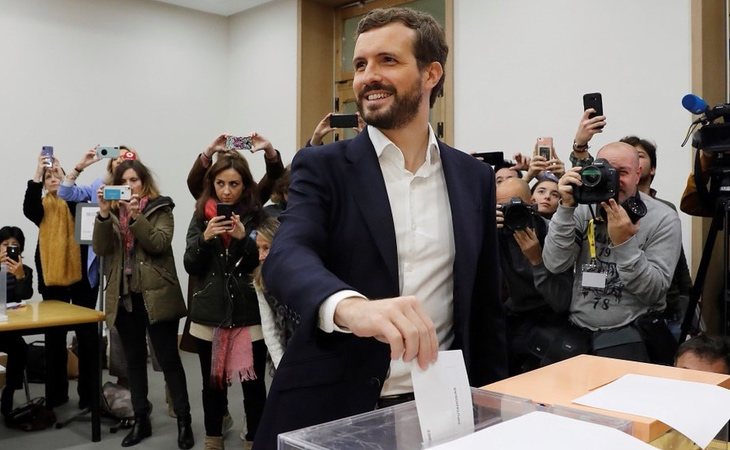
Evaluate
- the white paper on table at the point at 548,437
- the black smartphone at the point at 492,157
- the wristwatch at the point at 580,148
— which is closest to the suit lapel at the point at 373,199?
the white paper on table at the point at 548,437

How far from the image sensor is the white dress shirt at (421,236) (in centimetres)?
122

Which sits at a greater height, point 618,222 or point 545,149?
point 545,149

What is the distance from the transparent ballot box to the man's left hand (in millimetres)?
1568

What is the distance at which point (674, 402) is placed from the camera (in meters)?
0.80

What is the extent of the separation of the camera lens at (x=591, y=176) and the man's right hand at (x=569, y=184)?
0.02m

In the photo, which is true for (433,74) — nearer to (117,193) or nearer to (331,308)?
(331,308)

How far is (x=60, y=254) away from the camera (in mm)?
4180

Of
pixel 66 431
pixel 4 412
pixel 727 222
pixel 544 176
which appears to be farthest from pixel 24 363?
pixel 727 222

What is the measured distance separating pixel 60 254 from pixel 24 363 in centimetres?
70

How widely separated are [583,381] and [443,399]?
1.04 feet

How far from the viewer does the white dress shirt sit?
122 cm

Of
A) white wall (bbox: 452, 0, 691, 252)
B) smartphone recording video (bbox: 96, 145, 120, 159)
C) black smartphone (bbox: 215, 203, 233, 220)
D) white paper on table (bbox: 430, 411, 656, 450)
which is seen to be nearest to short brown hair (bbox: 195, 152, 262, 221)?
black smartphone (bbox: 215, 203, 233, 220)

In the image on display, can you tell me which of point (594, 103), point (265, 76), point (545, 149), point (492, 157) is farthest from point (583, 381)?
point (265, 76)

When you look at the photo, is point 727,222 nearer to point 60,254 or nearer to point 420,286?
point 420,286
